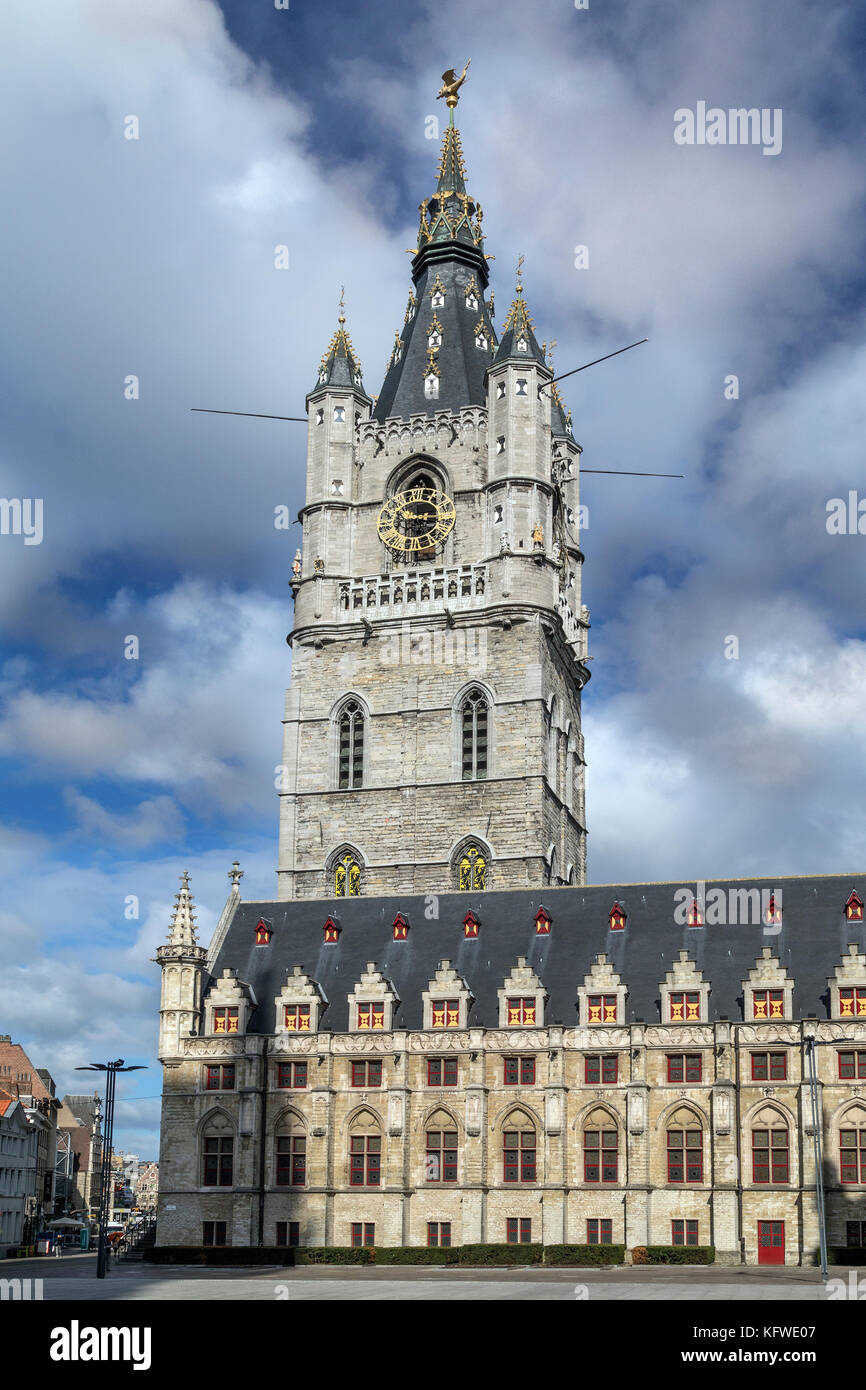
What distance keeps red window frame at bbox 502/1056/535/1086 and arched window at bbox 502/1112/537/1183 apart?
3.69 ft

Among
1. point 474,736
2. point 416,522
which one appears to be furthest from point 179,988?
point 416,522

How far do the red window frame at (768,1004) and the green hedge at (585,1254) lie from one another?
360 inches

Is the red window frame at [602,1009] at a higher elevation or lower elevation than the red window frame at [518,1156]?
higher

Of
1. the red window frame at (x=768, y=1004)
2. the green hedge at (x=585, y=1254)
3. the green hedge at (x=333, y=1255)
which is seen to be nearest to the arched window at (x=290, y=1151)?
the green hedge at (x=333, y=1255)

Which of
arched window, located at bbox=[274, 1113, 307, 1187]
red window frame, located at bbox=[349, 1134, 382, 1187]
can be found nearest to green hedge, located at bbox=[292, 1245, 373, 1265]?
red window frame, located at bbox=[349, 1134, 382, 1187]

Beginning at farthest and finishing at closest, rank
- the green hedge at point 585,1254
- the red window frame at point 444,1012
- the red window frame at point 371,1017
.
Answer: the red window frame at point 371,1017 → the red window frame at point 444,1012 → the green hedge at point 585,1254

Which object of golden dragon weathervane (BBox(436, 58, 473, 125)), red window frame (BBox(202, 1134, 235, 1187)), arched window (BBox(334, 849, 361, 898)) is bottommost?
red window frame (BBox(202, 1134, 235, 1187))

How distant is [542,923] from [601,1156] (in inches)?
376

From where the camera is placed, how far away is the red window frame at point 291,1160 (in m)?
56.0

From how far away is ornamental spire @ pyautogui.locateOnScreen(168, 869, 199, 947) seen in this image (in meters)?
60.4

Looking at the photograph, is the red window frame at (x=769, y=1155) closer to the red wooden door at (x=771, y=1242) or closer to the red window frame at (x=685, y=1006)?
the red wooden door at (x=771, y=1242)

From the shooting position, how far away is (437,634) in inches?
3078

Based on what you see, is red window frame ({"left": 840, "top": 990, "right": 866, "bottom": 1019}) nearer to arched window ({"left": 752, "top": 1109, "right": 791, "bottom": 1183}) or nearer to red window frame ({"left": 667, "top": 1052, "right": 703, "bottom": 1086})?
arched window ({"left": 752, "top": 1109, "right": 791, "bottom": 1183})
